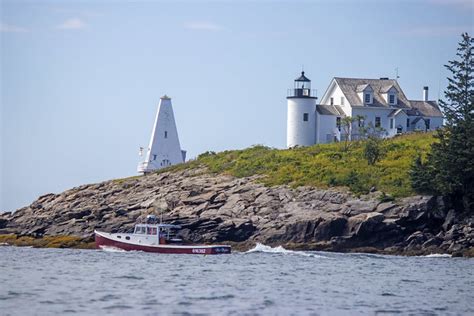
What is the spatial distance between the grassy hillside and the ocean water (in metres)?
11.2

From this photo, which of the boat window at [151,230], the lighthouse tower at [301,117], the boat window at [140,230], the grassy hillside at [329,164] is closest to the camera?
the boat window at [151,230]

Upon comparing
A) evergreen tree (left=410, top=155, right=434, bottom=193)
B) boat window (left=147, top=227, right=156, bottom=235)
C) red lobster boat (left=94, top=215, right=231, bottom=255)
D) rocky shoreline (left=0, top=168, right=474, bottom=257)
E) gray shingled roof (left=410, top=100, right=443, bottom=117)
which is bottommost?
red lobster boat (left=94, top=215, right=231, bottom=255)

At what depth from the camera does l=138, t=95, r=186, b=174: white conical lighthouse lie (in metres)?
99.9

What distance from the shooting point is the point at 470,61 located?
7281cm

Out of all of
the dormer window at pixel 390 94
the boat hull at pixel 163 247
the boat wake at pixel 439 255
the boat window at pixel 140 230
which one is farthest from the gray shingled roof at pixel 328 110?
the boat hull at pixel 163 247

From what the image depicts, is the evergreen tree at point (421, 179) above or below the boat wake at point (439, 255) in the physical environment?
above

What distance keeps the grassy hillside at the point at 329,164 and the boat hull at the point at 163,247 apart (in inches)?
529

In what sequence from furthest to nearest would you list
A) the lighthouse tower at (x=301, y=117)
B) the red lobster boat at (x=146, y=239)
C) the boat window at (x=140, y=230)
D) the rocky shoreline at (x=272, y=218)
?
the lighthouse tower at (x=301, y=117)
the boat window at (x=140, y=230)
the rocky shoreline at (x=272, y=218)
the red lobster boat at (x=146, y=239)

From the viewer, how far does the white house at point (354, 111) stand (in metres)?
93.1

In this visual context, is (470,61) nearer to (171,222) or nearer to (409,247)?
(409,247)

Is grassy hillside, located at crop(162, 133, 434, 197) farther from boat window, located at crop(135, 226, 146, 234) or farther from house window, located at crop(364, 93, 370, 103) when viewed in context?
boat window, located at crop(135, 226, 146, 234)

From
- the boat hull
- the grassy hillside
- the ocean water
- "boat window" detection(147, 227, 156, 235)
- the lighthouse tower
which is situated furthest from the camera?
the lighthouse tower

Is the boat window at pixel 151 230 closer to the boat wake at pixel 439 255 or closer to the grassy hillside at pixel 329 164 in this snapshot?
the grassy hillside at pixel 329 164

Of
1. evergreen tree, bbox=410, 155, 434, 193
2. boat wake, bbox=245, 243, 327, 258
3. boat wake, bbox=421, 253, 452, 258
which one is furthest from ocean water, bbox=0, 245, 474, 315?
evergreen tree, bbox=410, 155, 434, 193
